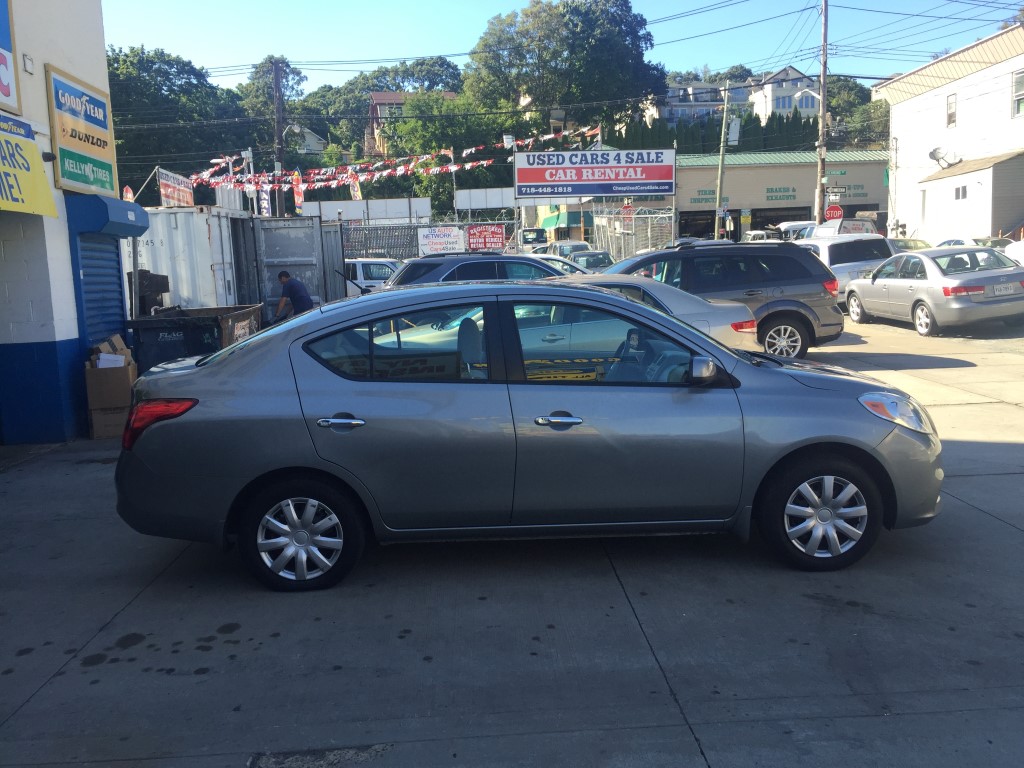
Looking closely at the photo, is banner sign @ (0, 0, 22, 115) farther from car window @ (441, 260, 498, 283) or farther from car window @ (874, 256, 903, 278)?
car window @ (874, 256, 903, 278)

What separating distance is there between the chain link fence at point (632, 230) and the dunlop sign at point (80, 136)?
70.3 ft

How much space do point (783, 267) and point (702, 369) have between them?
28.0ft

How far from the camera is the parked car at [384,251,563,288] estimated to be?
13.8 metres

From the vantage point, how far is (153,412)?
4.87 meters

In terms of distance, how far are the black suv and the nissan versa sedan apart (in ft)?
25.1

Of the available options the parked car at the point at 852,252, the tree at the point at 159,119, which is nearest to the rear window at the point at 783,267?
the parked car at the point at 852,252

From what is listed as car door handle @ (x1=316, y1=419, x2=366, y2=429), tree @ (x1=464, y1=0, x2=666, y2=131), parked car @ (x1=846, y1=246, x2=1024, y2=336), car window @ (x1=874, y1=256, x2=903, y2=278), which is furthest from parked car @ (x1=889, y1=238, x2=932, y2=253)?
tree @ (x1=464, y1=0, x2=666, y2=131)

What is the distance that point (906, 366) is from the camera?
12.4m

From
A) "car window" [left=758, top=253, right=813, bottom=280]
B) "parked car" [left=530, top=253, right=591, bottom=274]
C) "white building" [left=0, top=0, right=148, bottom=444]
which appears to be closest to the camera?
"white building" [left=0, top=0, right=148, bottom=444]

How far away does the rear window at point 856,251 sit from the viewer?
19797 mm

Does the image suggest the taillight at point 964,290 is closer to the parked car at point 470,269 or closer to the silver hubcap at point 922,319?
the silver hubcap at point 922,319

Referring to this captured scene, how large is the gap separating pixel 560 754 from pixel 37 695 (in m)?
2.35

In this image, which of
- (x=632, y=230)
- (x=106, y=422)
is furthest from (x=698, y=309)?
(x=632, y=230)

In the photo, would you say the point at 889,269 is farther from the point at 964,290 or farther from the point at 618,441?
the point at 618,441
